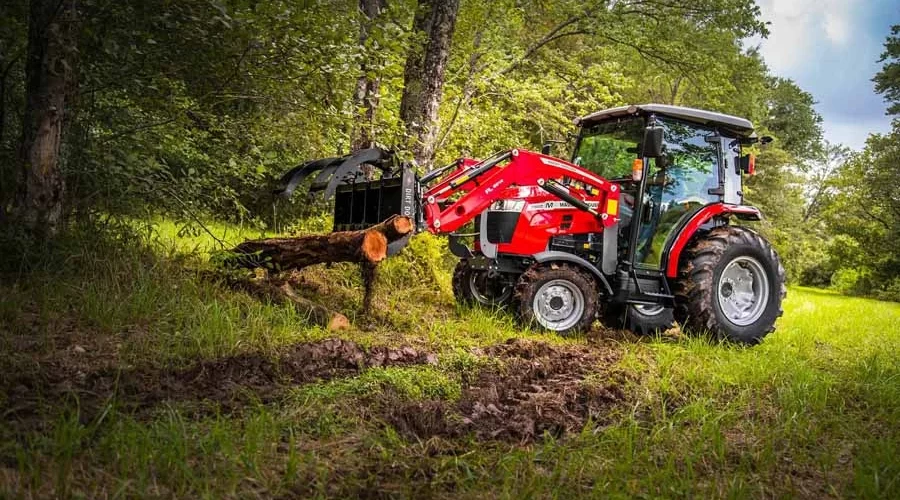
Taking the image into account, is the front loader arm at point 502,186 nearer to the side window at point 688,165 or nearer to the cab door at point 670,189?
the cab door at point 670,189

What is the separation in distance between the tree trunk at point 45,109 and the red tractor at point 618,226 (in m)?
2.10

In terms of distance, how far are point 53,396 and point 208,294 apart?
226 cm

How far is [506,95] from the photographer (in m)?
10.4

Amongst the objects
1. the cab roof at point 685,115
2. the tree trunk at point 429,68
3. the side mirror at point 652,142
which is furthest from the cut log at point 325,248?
the cab roof at point 685,115

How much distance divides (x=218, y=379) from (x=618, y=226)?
Result: 4.46m

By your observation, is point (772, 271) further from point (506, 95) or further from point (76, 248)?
point (76, 248)

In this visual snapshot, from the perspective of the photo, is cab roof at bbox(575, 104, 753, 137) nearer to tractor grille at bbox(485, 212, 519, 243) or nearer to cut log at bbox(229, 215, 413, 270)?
tractor grille at bbox(485, 212, 519, 243)

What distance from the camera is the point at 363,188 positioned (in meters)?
6.09

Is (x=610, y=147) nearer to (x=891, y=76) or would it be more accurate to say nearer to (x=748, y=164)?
(x=748, y=164)

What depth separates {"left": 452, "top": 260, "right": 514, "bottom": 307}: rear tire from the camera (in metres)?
6.77

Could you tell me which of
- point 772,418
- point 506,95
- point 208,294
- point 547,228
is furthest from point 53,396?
point 506,95

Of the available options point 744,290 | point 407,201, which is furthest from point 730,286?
point 407,201

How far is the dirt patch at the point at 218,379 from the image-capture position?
121 inches

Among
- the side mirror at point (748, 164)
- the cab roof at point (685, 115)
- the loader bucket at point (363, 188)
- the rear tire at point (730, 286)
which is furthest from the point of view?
the side mirror at point (748, 164)
